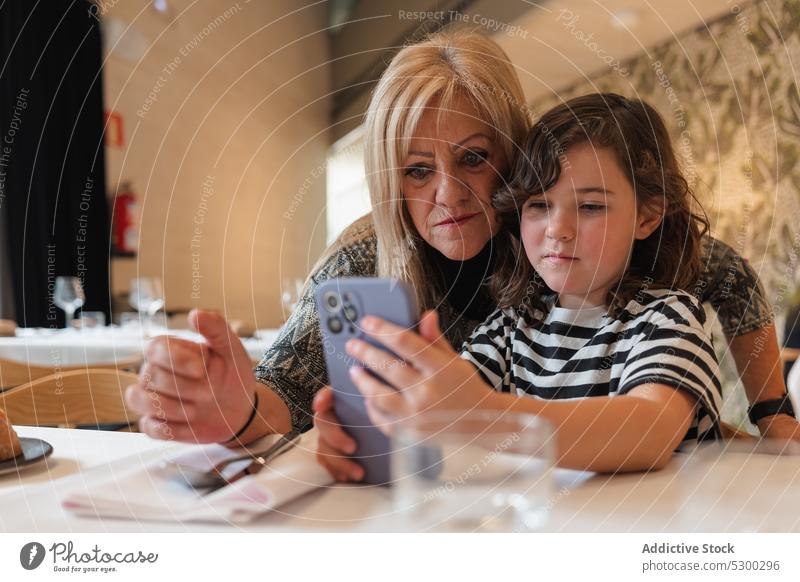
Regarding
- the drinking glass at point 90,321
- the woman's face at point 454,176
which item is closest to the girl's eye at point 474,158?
the woman's face at point 454,176

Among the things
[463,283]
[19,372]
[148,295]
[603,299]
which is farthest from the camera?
[148,295]

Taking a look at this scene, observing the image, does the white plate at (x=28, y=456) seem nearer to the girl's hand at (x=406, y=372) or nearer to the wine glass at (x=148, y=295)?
the girl's hand at (x=406, y=372)

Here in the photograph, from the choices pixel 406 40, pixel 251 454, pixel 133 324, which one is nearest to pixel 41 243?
pixel 133 324

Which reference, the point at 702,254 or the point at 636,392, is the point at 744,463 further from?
the point at 702,254

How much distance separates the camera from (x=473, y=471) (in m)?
0.24

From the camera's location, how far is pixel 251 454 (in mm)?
319

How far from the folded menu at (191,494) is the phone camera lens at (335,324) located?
0.07 m

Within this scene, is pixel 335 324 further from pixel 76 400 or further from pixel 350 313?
pixel 76 400

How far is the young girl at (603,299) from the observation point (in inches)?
11.9

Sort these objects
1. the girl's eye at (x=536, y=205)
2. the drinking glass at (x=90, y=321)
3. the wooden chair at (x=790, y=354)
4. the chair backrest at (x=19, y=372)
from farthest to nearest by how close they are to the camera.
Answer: the drinking glass at (x=90, y=321)
the wooden chair at (x=790, y=354)
the chair backrest at (x=19, y=372)
the girl's eye at (x=536, y=205)

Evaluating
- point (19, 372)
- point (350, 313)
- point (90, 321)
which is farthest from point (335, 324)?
point (90, 321)

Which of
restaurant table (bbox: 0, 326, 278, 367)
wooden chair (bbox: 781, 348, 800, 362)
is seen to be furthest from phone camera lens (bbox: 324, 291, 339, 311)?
wooden chair (bbox: 781, 348, 800, 362)

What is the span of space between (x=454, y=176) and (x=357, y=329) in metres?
0.25
